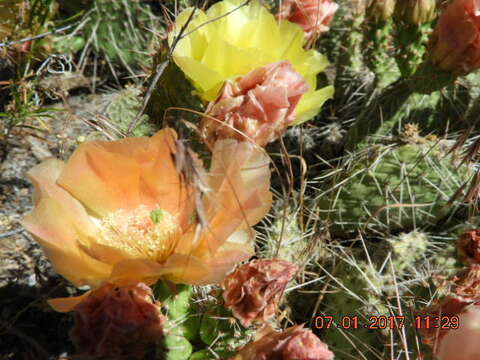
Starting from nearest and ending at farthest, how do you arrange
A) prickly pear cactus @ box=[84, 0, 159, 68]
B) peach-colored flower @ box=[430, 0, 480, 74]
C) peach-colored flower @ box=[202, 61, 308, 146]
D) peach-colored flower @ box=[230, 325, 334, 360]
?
peach-colored flower @ box=[230, 325, 334, 360] → peach-colored flower @ box=[202, 61, 308, 146] → peach-colored flower @ box=[430, 0, 480, 74] → prickly pear cactus @ box=[84, 0, 159, 68]

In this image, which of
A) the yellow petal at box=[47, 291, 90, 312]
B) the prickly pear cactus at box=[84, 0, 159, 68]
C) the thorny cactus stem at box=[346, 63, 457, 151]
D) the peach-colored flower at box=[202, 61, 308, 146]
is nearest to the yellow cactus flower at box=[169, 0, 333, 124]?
the peach-colored flower at box=[202, 61, 308, 146]

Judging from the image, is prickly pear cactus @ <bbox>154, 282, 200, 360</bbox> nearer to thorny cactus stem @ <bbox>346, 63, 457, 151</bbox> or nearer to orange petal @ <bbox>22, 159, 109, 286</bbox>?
orange petal @ <bbox>22, 159, 109, 286</bbox>

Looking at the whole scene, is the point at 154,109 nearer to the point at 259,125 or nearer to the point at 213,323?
the point at 259,125

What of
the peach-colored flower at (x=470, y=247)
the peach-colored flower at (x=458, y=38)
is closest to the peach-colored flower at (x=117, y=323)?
the peach-colored flower at (x=470, y=247)

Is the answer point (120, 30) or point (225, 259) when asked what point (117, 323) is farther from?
point (120, 30)

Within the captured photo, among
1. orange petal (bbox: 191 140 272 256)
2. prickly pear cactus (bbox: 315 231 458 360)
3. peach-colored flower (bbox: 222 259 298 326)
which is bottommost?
prickly pear cactus (bbox: 315 231 458 360)

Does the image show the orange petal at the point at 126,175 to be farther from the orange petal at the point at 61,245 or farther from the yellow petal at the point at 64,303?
the yellow petal at the point at 64,303
